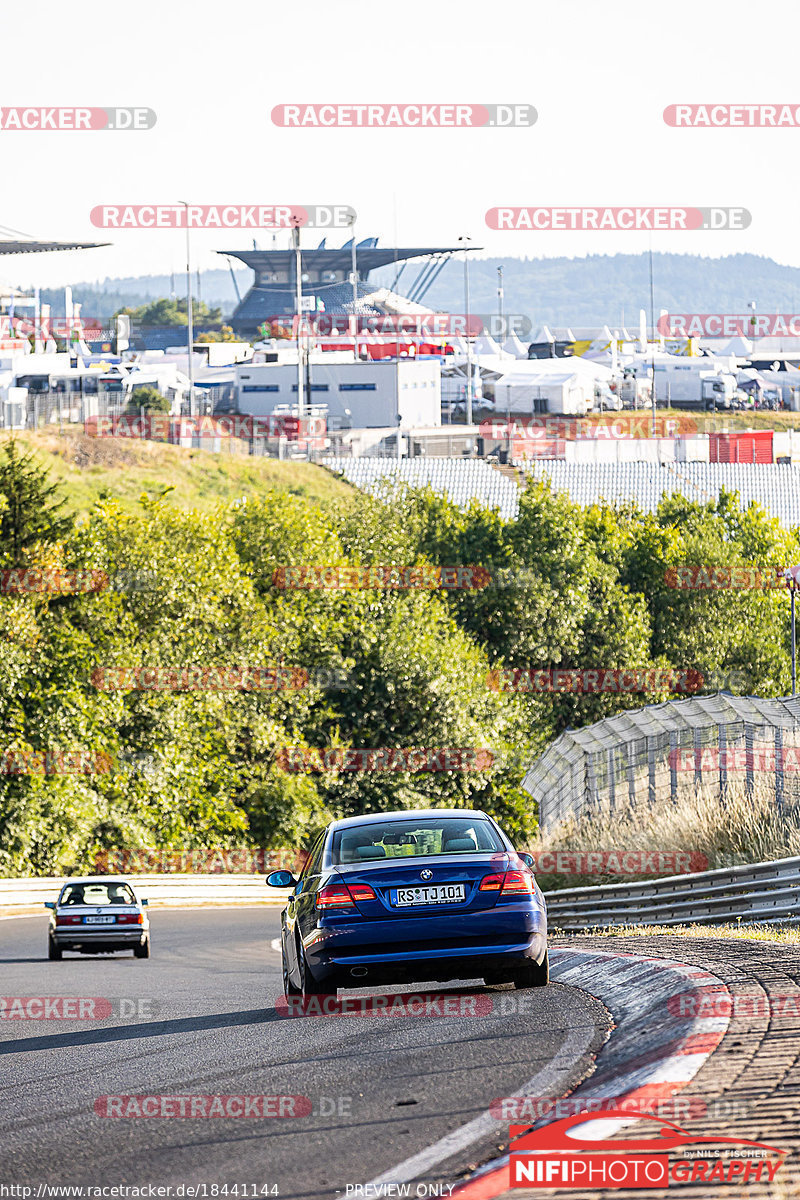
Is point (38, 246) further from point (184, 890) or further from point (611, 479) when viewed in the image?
point (184, 890)

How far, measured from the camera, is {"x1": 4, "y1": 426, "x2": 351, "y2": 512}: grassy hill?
75.1 m

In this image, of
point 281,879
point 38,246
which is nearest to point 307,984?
point 281,879

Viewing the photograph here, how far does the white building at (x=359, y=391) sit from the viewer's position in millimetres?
124938

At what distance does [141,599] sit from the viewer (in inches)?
1893

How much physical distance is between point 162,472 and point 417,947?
2879 inches

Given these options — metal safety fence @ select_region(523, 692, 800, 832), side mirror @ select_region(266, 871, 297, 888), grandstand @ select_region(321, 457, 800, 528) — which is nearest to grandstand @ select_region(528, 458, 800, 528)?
grandstand @ select_region(321, 457, 800, 528)

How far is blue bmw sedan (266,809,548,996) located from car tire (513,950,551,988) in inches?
0.6

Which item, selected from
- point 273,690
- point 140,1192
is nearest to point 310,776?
point 273,690

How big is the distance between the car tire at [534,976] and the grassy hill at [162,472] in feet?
201

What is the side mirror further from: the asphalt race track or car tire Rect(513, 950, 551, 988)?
car tire Rect(513, 950, 551, 988)

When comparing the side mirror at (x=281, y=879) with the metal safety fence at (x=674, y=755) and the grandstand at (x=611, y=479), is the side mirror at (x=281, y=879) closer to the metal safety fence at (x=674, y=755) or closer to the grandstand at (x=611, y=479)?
the metal safety fence at (x=674, y=755)

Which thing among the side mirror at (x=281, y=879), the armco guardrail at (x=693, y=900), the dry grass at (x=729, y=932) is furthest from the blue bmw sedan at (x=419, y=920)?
the armco guardrail at (x=693, y=900)

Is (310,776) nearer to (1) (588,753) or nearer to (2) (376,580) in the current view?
(2) (376,580)

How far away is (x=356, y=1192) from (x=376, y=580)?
166 feet
